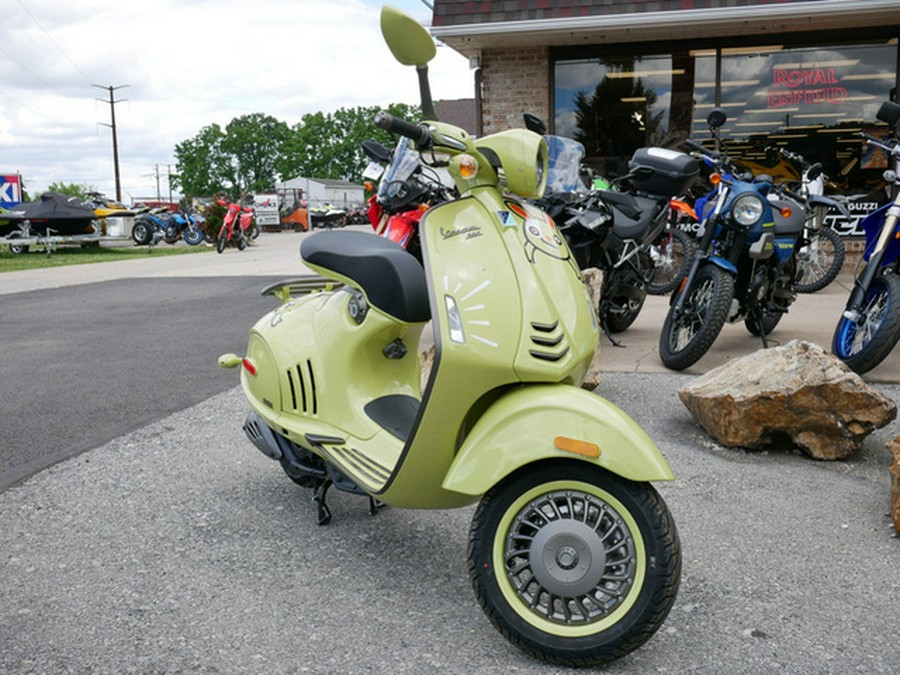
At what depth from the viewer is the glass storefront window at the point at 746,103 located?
1075cm

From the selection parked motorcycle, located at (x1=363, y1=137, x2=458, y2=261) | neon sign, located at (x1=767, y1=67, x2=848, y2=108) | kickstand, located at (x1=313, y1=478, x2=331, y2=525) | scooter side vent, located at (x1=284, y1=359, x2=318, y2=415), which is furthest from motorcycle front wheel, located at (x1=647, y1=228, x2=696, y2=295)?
scooter side vent, located at (x1=284, y1=359, x2=318, y2=415)

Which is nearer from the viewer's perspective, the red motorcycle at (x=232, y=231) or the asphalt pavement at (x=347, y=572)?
the asphalt pavement at (x=347, y=572)

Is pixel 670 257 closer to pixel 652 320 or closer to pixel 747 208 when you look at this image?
pixel 652 320

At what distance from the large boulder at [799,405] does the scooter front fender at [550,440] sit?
1.99 metres

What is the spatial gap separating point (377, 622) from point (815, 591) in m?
1.35

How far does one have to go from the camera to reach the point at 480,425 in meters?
2.32

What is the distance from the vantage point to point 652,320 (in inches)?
298

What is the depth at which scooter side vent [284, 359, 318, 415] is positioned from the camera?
300cm

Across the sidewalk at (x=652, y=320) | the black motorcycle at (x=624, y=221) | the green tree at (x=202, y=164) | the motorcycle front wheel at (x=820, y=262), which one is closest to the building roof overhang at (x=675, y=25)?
the motorcycle front wheel at (x=820, y=262)

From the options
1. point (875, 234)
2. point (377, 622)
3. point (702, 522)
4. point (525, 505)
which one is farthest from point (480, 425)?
point (875, 234)

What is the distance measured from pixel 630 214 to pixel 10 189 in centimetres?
2228

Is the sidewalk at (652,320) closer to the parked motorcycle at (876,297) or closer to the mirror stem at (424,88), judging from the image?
the parked motorcycle at (876,297)

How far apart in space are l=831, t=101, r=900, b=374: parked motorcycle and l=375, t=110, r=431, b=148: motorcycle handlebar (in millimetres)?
3439

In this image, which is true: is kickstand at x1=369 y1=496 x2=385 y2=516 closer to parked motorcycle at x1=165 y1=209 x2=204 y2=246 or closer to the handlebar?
the handlebar
